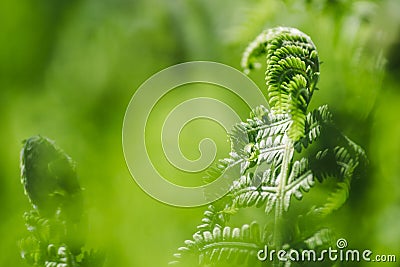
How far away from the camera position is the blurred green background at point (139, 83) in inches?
37.4

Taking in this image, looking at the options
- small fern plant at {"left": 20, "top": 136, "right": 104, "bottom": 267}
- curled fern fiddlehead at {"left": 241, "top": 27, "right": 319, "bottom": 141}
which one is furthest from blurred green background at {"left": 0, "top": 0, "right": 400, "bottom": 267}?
curled fern fiddlehead at {"left": 241, "top": 27, "right": 319, "bottom": 141}

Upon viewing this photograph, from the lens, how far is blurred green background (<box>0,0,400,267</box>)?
0.95 m

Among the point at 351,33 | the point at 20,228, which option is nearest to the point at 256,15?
the point at 351,33

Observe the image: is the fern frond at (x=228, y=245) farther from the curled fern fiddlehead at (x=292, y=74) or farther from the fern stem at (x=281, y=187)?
the curled fern fiddlehead at (x=292, y=74)

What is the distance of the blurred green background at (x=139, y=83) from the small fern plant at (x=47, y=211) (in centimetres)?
10

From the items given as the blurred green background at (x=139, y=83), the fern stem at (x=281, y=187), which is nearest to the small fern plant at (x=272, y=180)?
the fern stem at (x=281, y=187)

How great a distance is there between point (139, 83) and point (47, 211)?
361mm

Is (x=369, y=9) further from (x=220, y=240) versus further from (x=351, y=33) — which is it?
(x=220, y=240)

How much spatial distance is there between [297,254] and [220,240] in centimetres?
10

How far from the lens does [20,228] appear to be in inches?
42.4

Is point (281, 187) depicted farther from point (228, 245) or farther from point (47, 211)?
point (47, 211)

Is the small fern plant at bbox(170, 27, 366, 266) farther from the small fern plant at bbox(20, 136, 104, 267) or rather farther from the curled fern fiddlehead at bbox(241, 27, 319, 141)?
the small fern plant at bbox(20, 136, 104, 267)

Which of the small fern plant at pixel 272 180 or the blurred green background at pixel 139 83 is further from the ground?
the blurred green background at pixel 139 83

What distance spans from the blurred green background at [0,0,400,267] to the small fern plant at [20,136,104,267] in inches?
4.0
